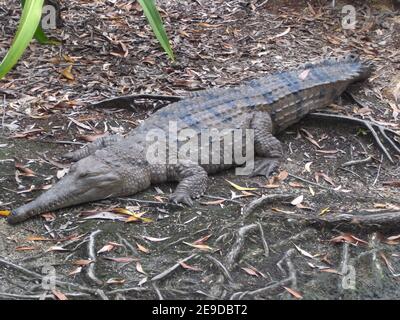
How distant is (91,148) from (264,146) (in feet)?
4.42

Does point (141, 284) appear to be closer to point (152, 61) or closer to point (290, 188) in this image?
point (290, 188)

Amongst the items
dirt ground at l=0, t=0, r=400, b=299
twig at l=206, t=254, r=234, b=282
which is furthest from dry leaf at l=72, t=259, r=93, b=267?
twig at l=206, t=254, r=234, b=282

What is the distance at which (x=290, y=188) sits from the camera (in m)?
4.37

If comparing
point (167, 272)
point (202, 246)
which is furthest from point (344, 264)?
point (167, 272)

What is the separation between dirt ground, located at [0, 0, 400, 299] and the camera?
3.44 m

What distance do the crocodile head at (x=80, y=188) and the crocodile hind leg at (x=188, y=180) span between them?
31cm

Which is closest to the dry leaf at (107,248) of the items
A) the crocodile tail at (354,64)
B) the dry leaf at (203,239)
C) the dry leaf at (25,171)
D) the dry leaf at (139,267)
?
the dry leaf at (139,267)

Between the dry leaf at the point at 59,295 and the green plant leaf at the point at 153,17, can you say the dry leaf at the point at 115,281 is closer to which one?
the dry leaf at the point at 59,295

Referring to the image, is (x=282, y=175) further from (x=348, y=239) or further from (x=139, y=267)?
(x=139, y=267)

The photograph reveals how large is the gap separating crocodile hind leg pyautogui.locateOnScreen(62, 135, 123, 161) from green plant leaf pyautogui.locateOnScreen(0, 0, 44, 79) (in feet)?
4.22

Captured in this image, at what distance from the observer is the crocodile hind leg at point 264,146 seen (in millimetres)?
4656

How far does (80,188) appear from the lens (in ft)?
13.5

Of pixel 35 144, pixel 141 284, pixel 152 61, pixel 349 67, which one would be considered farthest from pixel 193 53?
pixel 141 284
